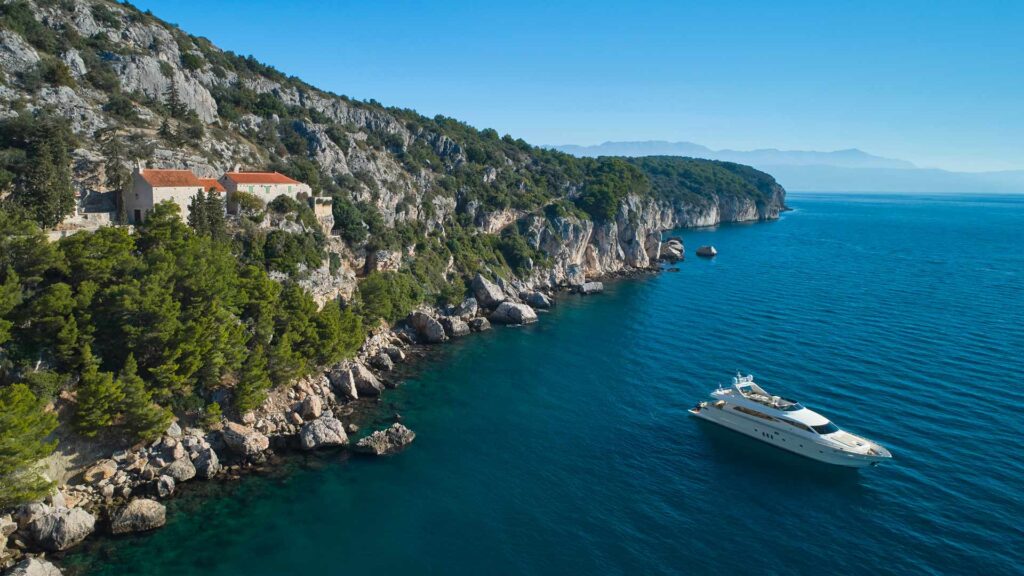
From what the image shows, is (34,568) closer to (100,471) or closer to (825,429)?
(100,471)

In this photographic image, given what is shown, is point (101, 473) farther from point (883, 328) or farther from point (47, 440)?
point (883, 328)

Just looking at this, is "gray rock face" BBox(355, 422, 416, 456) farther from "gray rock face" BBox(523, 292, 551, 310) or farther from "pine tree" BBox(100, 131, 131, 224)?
"gray rock face" BBox(523, 292, 551, 310)

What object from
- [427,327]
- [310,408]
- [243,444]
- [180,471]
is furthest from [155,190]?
[427,327]

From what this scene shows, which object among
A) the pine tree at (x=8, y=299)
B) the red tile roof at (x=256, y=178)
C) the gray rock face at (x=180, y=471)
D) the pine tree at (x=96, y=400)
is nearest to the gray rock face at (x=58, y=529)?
the pine tree at (x=96, y=400)

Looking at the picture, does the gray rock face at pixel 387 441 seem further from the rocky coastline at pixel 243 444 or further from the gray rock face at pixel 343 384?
the gray rock face at pixel 343 384

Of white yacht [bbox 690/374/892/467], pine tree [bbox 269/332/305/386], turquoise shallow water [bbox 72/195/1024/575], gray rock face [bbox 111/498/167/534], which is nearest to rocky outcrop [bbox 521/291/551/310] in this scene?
turquoise shallow water [bbox 72/195/1024/575]

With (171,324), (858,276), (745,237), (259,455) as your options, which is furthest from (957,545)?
(745,237)
